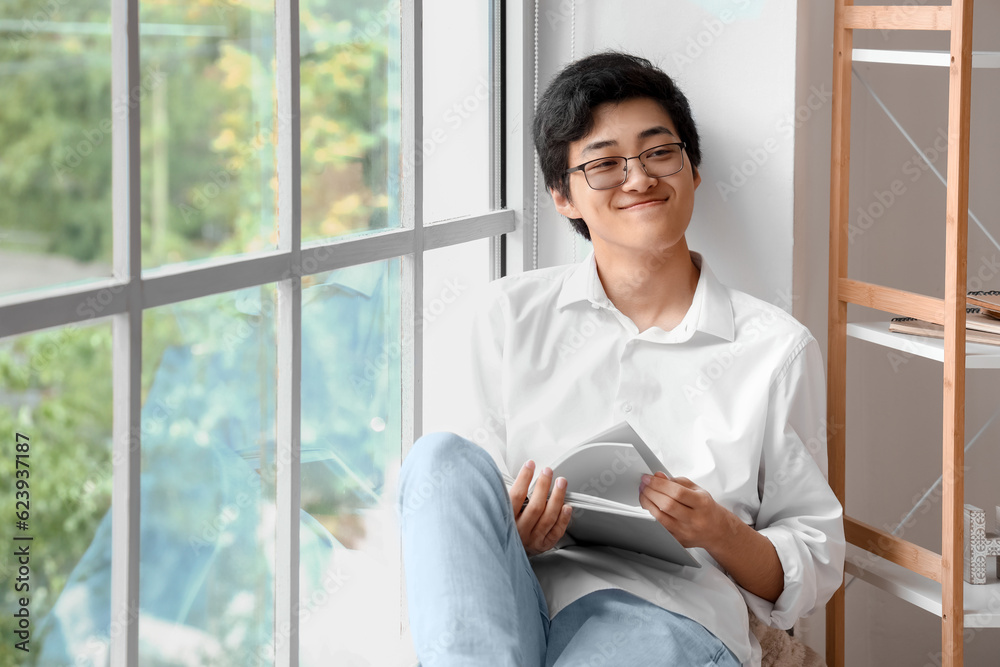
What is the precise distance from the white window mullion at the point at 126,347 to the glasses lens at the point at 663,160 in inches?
29.4

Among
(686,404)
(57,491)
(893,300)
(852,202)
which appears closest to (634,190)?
(686,404)

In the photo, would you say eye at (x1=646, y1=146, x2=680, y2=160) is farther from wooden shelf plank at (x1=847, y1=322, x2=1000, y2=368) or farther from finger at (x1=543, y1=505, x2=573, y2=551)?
finger at (x1=543, y1=505, x2=573, y2=551)

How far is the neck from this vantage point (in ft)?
4.55

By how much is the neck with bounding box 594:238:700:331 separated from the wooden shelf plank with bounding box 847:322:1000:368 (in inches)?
11.9

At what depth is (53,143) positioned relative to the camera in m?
0.82

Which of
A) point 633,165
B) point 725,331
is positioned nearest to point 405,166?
point 633,165

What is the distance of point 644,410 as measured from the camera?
1354 mm

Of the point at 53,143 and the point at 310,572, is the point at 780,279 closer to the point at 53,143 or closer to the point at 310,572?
the point at 310,572

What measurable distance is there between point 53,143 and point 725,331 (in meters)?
0.92

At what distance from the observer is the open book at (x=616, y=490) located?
102 cm

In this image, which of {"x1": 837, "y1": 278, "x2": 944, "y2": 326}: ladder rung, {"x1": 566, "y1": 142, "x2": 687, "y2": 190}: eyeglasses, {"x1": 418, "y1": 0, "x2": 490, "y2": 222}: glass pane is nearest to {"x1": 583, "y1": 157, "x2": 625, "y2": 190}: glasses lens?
{"x1": 566, "y1": 142, "x2": 687, "y2": 190}: eyeglasses

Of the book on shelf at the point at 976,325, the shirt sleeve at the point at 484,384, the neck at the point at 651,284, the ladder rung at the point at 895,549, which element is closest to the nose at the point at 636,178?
the neck at the point at 651,284

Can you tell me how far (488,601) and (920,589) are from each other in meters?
0.80

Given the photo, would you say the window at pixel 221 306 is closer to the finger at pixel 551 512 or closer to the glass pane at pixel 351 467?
the glass pane at pixel 351 467
